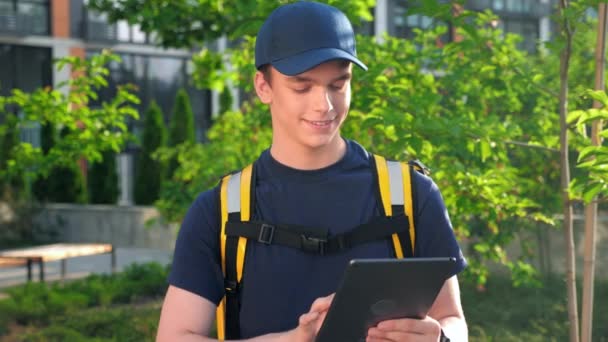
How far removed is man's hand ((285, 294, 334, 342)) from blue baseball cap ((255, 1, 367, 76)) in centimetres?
59

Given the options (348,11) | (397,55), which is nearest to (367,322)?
(348,11)

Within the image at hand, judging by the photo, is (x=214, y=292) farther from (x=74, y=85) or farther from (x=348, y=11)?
(x=74, y=85)

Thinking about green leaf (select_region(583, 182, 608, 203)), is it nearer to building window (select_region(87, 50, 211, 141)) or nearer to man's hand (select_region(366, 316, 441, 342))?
man's hand (select_region(366, 316, 441, 342))

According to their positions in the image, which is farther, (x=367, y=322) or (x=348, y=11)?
(x=348, y=11)

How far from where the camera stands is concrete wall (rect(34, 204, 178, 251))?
72.8ft

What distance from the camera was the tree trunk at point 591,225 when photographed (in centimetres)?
500

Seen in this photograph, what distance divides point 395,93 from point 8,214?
62.6 feet

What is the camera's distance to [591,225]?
5164 mm

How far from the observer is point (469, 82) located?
7.74 meters

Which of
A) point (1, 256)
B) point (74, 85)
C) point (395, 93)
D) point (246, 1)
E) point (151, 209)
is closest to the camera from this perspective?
point (395, 93)

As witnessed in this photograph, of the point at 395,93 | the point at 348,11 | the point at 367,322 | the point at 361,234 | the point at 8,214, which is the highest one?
the point at 348,11

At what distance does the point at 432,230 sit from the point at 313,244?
0.32 meters

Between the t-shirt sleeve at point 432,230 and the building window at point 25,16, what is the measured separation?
1269 inches

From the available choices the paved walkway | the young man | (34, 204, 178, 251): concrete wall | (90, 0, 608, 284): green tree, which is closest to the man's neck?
the young man
